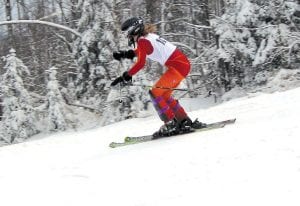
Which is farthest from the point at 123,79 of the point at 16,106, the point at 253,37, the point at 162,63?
the point at 16,106

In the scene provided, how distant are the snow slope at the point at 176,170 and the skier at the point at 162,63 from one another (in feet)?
1.14

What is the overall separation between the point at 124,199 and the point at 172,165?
1026 millimetres

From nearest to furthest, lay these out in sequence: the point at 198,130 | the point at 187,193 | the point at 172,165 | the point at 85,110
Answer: the point at 187,193 → the point at 172,165 → the point at 198,130 → the point at 85,110

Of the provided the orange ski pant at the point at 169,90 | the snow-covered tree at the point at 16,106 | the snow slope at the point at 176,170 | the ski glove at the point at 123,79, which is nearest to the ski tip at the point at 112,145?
the snow slope at the point at 176,170

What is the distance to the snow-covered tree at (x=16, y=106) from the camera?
16.9 m

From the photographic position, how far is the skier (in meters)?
7.42

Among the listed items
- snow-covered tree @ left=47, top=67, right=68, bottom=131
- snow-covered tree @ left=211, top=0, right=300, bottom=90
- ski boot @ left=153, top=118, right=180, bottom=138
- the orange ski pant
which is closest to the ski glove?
the orange ski pant

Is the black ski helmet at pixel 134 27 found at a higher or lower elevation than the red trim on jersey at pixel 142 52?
higher

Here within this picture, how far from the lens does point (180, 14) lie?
2284 cm

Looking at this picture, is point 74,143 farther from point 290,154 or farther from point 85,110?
point 85,110

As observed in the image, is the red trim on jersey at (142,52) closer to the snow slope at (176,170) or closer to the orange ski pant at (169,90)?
the orange ski pant at (169,90)

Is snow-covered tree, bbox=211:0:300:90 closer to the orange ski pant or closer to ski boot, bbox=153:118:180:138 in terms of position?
the orange ski pant

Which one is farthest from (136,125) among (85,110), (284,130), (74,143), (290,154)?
(85,110)

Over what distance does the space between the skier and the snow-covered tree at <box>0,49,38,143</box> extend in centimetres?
997
